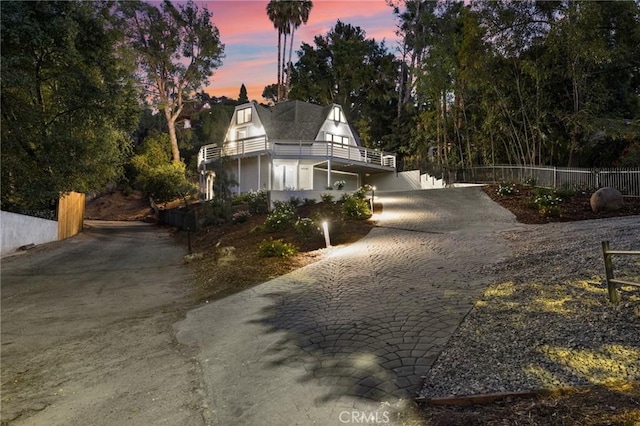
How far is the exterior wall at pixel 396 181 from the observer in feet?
105

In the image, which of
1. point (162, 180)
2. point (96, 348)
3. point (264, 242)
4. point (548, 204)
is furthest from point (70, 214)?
point (548, 204)

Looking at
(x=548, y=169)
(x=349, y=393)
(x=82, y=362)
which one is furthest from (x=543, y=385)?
(x=548, y=169)

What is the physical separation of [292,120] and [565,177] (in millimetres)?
20544

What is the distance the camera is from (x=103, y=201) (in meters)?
40.2

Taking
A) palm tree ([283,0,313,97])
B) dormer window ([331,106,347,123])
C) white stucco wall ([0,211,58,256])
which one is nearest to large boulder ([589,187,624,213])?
white stucco wall ([0,211,58,256])

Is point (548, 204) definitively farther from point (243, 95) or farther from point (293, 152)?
point (243, 95)

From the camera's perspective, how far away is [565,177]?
18.5 m

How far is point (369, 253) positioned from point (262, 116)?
80.4 feet

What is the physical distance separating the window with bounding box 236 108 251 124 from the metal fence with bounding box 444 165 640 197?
1806cm

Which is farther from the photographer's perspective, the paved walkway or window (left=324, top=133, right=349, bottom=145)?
window (left=324, top=133, right=349, bottom=145)

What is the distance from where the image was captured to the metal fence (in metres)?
15.9

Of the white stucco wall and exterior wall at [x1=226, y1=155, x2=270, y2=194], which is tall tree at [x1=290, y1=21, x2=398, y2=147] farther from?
the white stucco wall

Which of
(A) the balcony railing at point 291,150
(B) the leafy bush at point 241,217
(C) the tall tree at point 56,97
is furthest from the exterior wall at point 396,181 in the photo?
(C) the tall tree at point 56,97

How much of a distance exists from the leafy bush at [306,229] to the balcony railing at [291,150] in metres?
14.8
